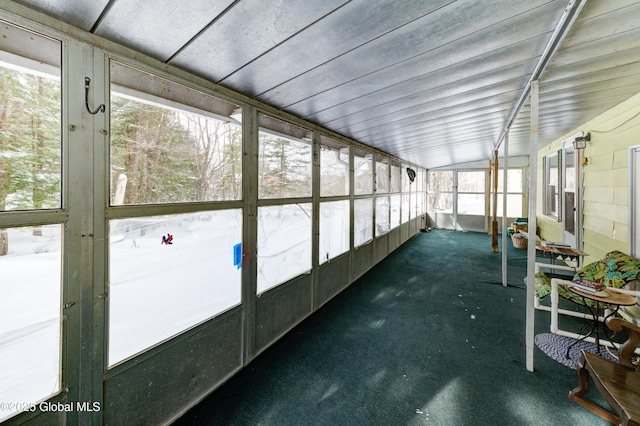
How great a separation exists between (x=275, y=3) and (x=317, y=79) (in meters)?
0.74

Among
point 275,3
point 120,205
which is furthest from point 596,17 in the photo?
point 120,205

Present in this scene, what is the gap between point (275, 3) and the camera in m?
1.07

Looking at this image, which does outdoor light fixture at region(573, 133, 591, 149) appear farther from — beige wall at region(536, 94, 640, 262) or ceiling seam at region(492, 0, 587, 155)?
ceiling seam at region(492, 0, 587, 155)

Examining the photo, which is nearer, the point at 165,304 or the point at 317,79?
the point at 165,304

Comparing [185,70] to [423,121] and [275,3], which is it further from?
[423,121]

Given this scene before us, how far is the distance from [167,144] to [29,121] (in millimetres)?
580

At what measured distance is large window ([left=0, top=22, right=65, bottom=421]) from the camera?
104cm

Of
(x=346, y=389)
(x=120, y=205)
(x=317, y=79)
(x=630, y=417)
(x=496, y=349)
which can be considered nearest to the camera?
(x=630, y=417)

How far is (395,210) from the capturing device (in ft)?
20.8

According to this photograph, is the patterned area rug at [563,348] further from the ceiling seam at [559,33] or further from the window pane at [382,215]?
the window pane at [382,215]

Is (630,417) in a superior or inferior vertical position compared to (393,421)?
superior

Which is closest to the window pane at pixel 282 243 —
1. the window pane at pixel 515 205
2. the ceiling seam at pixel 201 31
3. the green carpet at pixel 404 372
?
the green carpet at pixel 404 372

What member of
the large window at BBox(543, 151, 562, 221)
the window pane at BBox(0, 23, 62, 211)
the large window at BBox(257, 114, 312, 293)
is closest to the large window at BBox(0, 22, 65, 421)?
the window pane at BBox(0, 23, 62, 211)

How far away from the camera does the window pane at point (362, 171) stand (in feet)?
13.8
